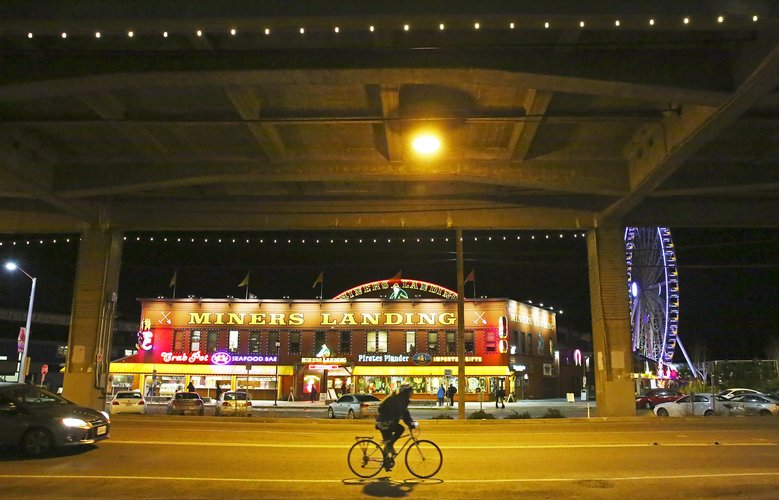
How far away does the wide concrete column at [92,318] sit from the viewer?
24.8 meters

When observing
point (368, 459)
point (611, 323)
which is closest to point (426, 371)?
point (611, 323)

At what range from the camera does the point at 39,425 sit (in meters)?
12.5

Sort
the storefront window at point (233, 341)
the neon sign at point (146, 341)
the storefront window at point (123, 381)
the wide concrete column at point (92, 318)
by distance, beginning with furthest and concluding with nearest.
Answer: the storefront window at point (123, 381)
the storefront window at point (233, 341)
the neon sign at point (146, 341)
the wide concrete column at point (92, 318)

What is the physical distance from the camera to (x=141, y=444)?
47.4 ft

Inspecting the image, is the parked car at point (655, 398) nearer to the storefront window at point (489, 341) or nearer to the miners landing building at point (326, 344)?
the miners landing building at point (326, 344)

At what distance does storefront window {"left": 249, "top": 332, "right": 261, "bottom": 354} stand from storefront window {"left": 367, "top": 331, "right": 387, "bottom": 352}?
8.94 m

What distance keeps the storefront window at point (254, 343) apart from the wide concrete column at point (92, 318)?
910 inches

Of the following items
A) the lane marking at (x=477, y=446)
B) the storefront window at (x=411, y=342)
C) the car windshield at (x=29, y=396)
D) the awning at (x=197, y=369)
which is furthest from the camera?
the awning at (x=197, y=369)

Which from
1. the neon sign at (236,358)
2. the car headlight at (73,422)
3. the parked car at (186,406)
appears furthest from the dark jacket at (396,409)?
the neon sign at (236,358)

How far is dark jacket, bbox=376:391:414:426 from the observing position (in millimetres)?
9875

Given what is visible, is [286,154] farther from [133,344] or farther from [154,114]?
[133,344]

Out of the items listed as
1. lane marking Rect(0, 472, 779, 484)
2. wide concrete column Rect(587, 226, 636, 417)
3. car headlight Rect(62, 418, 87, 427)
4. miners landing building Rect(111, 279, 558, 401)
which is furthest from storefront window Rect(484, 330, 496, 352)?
car headlight Rect(62, 418, 87, 427)

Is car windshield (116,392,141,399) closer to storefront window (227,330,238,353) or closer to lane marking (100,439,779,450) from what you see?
storefront window (227,330,238,353)

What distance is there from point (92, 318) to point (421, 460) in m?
20.0
